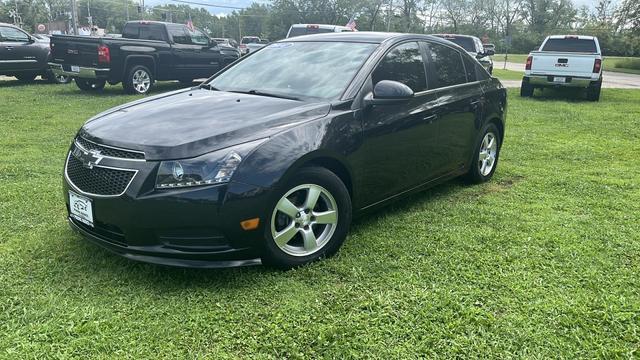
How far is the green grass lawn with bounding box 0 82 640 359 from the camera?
2775mm

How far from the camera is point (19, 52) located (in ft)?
46.9

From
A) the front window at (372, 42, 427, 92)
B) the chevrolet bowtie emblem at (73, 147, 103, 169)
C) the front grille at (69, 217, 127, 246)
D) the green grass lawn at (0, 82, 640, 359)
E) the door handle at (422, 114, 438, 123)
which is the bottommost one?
the green grass lawn at (0, 82, 640, 359)

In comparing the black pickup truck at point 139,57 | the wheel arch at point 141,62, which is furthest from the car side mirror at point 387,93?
the wheel arch at point 141,62

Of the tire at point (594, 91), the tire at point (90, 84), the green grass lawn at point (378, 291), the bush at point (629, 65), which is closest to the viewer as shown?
the green grass lawn at point (378, 291)

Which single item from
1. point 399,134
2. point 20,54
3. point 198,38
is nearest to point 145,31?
point 198,38

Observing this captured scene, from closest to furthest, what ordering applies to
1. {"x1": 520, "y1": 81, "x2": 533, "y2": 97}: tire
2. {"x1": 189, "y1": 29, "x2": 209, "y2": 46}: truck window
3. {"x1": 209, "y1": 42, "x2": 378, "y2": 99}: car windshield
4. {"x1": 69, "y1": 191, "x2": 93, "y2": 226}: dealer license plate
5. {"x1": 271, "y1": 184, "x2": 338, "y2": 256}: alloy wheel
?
{"x1": 69, "y1": 191, "x2": 93, "y2": 226}: dealer license plate
{"x1": 271, "y1": 184, "x2": 338, "y2": 256}: alloy wheel
{"x1": 209, "y1": 42, "x2": 378, "y2": 99}: car windshield
{"x1": 520, "y1": 81, "x2": 533, "y2": 97}: tire
{"x1": 189, "y1": 29, "x2": 209, "y2": 46}: truck window

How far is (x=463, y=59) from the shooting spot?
536 cm

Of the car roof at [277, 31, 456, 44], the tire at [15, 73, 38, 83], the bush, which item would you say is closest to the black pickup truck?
the tire at [15, 73, 38, 83]

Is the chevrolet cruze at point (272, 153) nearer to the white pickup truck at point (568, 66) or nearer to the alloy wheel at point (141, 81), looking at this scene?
the alloy wheel at point (141, 81)

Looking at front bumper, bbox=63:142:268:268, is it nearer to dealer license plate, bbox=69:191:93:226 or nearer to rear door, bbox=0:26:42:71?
dealer license plate, bbox=69:191:93:226

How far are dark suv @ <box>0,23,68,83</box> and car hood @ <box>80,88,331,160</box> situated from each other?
12.3 metres

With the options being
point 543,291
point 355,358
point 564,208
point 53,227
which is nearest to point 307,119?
point 355,358

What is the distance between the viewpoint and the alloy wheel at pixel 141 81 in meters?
13.1

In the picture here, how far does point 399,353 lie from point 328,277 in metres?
0.88
